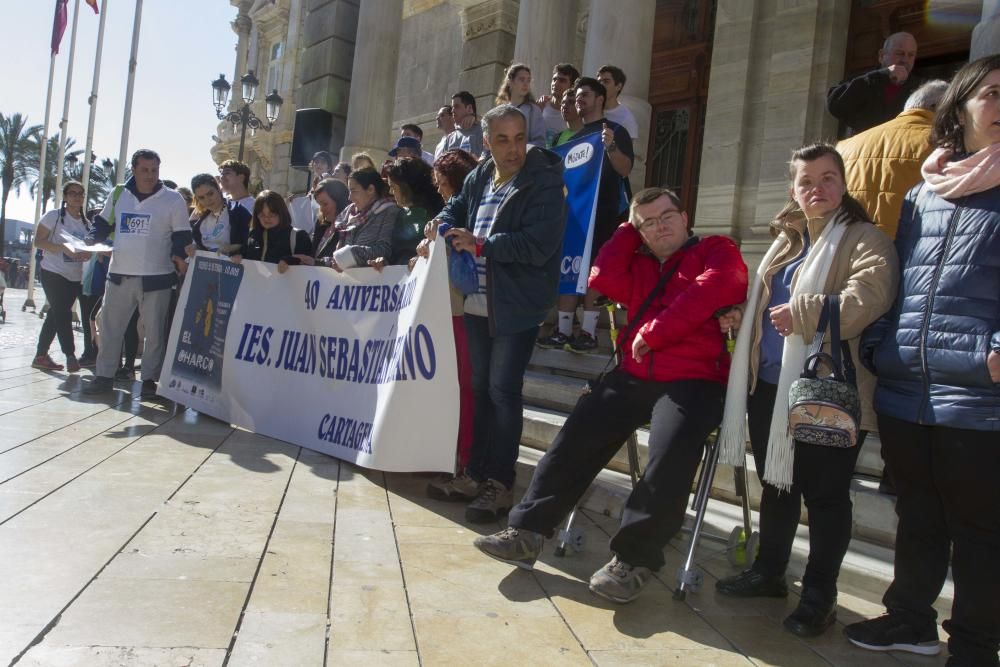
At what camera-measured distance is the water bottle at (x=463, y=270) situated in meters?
4.32

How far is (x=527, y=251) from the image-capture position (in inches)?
159

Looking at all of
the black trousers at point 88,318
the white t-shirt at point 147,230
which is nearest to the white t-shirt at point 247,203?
the white t-shirt at point 147,230

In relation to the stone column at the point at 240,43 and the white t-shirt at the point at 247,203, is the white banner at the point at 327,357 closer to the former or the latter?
the white t-shirt at the point at 247,203

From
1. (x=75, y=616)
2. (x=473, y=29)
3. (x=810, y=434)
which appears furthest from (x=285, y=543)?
(x=473, y=29)

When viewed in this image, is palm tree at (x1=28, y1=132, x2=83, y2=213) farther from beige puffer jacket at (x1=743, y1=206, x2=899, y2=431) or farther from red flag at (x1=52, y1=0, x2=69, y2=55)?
beige puffer jacket at (x1=743, y1=206, x2=899, y2=431)

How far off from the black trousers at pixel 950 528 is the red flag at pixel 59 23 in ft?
87.7

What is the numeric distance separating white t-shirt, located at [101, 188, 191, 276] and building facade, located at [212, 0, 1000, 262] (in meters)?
4.29

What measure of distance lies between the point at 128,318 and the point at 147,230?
806 mm

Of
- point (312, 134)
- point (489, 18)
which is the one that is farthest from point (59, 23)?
point (489, 18)

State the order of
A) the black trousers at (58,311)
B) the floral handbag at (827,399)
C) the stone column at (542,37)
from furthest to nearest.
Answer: the stone column at (542,37)
the black trousers at (58,311)
the floral handbag at (827,399)

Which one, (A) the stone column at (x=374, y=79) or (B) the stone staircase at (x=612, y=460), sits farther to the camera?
(A) the stone column at (x=374, y=79)

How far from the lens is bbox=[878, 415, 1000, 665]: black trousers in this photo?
260 centimetres

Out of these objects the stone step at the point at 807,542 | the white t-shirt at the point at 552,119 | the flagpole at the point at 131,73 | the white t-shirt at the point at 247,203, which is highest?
the flagpole at the point at 131,73

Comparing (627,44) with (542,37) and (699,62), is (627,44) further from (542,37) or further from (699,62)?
(699,62)
